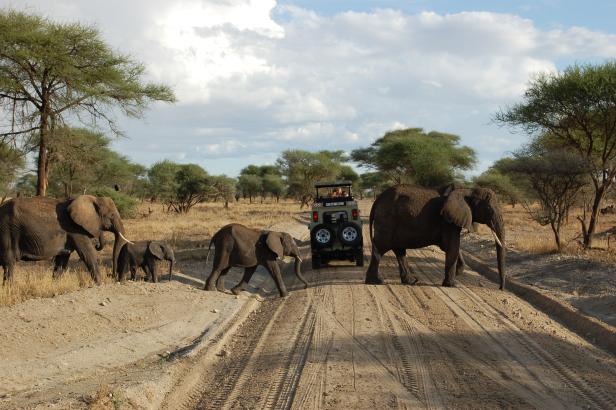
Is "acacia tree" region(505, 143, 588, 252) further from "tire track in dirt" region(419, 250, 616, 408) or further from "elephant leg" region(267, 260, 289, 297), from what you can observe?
"elephant leg" region(267, 260, 289, 297)

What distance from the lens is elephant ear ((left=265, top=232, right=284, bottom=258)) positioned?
1311cm

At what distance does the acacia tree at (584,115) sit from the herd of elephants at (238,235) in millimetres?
6895

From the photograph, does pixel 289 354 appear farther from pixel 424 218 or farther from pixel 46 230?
pixel 424 218

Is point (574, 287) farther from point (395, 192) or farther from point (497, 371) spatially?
point (497, 371)

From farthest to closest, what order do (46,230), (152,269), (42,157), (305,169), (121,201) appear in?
(305,169) → (121,201) → (42,157) → (152,269) → (46,230)

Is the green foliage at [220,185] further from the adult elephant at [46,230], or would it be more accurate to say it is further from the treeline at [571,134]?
the adult elephant at [46,230]

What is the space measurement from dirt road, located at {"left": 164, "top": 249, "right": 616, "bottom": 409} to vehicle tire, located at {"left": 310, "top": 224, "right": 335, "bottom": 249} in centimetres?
489

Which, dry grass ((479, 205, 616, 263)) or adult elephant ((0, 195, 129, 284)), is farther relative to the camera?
dry grass ((479, 205, 616, 263))

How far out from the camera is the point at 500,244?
46.6 ft

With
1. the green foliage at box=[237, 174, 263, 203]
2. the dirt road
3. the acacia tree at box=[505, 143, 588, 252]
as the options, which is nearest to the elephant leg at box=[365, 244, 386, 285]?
the dirt road

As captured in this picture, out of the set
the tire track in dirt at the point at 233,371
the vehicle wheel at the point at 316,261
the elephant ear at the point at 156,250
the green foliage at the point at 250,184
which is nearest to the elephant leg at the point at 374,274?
the vehicle wheel at the point at 316,261

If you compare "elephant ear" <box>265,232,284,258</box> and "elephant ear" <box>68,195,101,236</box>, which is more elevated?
"elephant ear" <box>68,195,101,236</box>

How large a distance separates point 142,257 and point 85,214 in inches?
76.1

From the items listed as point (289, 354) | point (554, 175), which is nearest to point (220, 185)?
point (554, 175)
